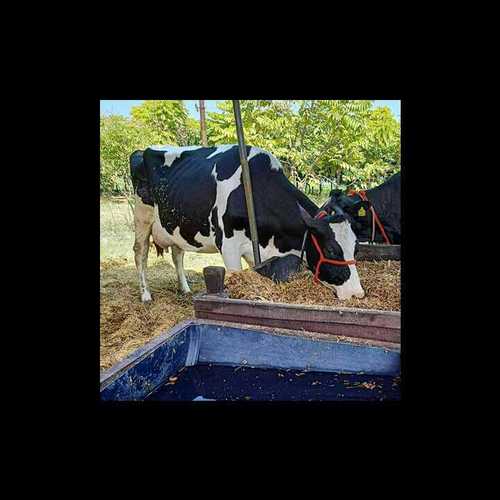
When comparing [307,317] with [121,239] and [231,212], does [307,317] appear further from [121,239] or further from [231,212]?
[121,239]

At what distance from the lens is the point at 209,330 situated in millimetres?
2438

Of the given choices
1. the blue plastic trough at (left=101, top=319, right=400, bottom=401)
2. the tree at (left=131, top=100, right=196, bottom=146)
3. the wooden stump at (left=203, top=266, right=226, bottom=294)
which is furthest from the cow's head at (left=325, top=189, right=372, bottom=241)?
the tree at (left=131, top=100, right=196, bottom=146)

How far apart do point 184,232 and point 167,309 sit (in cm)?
72

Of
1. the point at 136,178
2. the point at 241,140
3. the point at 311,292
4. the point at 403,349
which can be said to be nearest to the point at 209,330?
the point at 311,292

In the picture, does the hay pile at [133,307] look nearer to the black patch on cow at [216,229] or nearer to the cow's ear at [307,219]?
the black patch on cow at [216,229]

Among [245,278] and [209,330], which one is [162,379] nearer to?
[209,330]

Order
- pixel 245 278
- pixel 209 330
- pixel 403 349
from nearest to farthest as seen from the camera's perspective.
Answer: pixel 403 349 < pixel 209 330 < pixel 245 278

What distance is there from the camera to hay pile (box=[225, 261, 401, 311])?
2646 millimetres

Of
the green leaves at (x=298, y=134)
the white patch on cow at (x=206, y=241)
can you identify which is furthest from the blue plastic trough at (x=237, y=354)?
the green leaves at (x=298, y=134)

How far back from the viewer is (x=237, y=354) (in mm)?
2373

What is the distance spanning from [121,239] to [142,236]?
2.38 metres

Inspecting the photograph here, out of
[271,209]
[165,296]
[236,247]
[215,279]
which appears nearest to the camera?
[215,279]

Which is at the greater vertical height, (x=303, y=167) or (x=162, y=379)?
(x=303, y=167)

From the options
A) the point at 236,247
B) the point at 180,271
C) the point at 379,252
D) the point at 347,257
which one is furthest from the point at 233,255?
the point at 180,271
